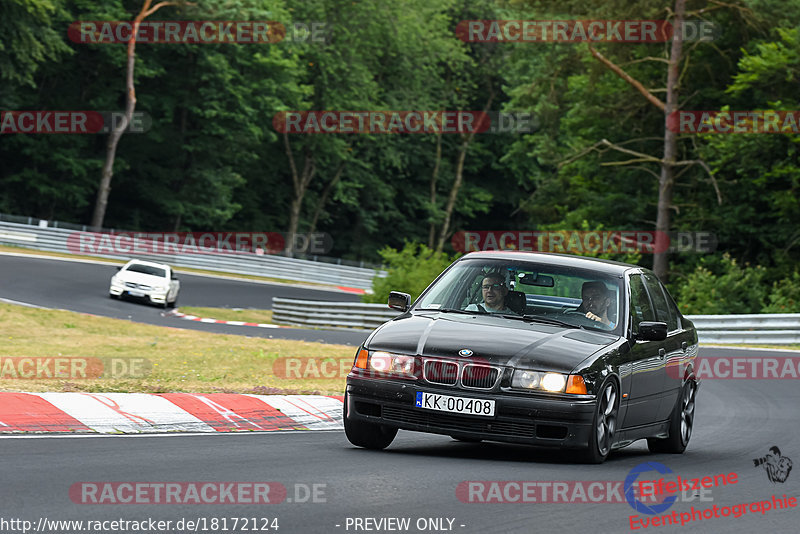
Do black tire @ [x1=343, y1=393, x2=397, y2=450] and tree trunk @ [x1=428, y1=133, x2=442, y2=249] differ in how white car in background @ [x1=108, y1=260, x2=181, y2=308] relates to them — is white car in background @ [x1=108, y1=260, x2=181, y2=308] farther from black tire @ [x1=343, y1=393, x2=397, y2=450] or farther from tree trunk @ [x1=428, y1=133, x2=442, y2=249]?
tree trunk @ [x1=428, y1=133, x2=442, y2=249]

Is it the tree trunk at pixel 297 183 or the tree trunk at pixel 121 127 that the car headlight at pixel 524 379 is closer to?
the tree trunk at pixel 121 127

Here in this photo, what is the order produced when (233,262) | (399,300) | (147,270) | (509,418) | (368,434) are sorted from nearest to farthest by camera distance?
(509,418)
(368,434)
(399,300)
(147,270)
(233,262)

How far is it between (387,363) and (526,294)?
1.92 m

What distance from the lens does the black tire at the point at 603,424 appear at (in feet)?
28.0

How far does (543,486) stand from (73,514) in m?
2.94

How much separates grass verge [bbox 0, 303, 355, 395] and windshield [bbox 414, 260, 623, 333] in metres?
3.45

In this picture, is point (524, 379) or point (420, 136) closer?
point (524, 379)

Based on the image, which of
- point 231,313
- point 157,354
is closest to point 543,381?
point 157,354

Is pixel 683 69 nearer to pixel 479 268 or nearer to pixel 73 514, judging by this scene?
pixel 479 268

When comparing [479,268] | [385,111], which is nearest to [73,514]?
[479,268]

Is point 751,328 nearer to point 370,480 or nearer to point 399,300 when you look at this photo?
point 399,300

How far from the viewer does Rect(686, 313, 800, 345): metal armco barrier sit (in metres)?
25.7

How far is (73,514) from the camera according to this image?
6.06 m

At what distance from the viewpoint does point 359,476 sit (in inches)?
303
